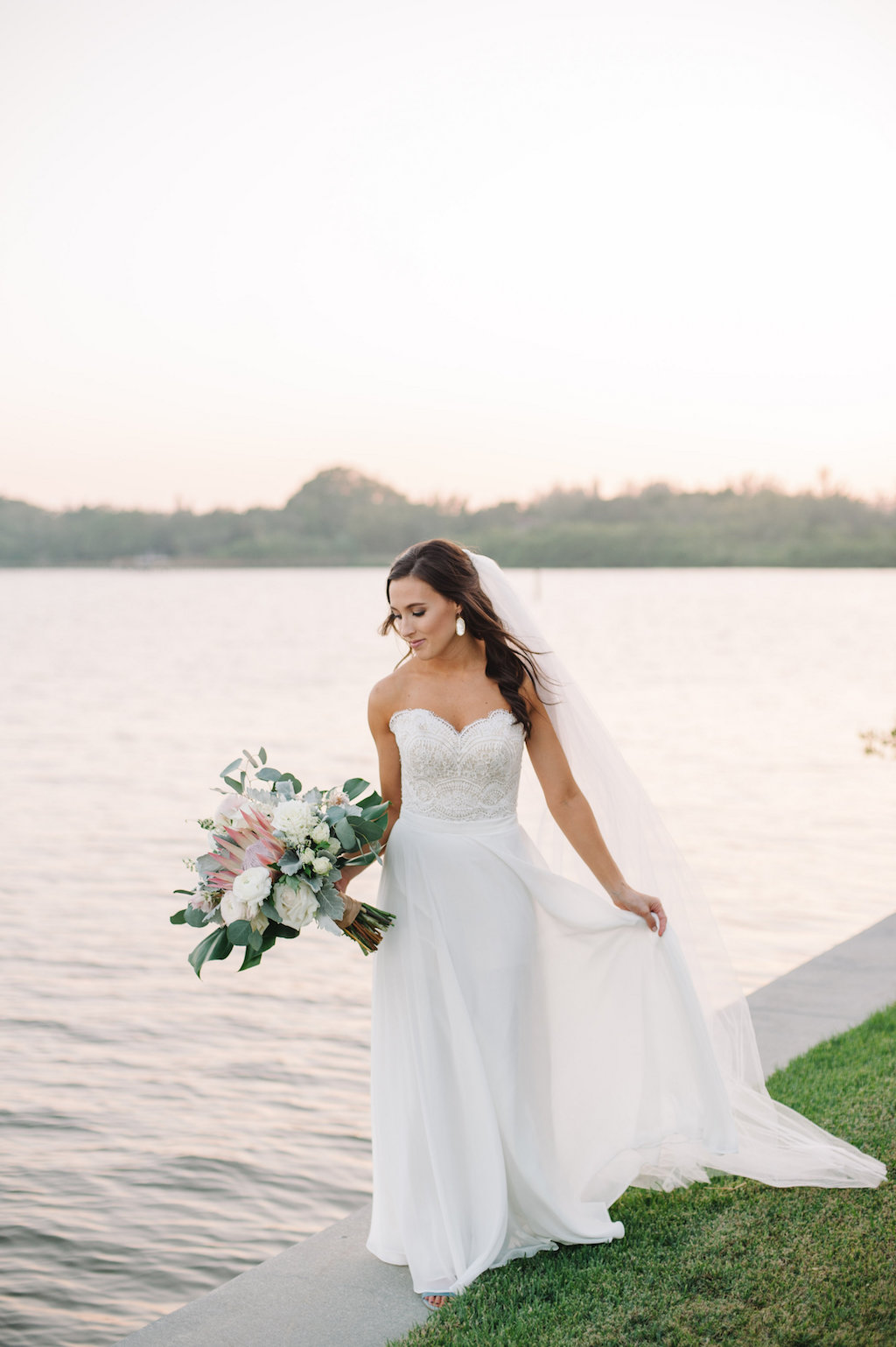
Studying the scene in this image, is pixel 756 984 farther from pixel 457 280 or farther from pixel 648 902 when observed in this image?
pixel 457 280

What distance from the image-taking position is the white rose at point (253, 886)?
10.2ft

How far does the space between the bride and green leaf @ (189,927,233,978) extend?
1.16ft

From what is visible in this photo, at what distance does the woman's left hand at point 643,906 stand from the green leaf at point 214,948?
129 cm

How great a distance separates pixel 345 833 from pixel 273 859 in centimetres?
21

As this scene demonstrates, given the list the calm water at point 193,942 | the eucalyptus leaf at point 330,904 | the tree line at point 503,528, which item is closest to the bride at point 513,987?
the eucalyptus leaf at point 330,904

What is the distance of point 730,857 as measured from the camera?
11070 millimetres

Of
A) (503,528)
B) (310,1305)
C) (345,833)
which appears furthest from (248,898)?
(503,528)

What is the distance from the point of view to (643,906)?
3.79 meters

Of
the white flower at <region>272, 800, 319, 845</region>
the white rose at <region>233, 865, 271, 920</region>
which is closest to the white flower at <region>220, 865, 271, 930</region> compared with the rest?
the white rose at <region>233, 865, 271, 920</region>

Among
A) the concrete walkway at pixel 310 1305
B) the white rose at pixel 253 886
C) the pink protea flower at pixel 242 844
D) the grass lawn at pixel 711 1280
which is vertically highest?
the pink protea flower at pixel 242 844

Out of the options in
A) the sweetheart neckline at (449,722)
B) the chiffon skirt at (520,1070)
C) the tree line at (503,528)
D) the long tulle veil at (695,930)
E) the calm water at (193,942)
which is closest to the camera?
the chiffon skirt at (520,1070)

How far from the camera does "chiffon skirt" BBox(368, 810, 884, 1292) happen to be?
348 centimetres

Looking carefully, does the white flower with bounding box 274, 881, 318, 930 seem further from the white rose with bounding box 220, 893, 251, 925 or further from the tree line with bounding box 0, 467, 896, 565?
the tree line with bounding box 0, 467, 896, 565

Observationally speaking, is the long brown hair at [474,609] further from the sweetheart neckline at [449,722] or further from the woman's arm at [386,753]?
the woman's arm at [386,753]
